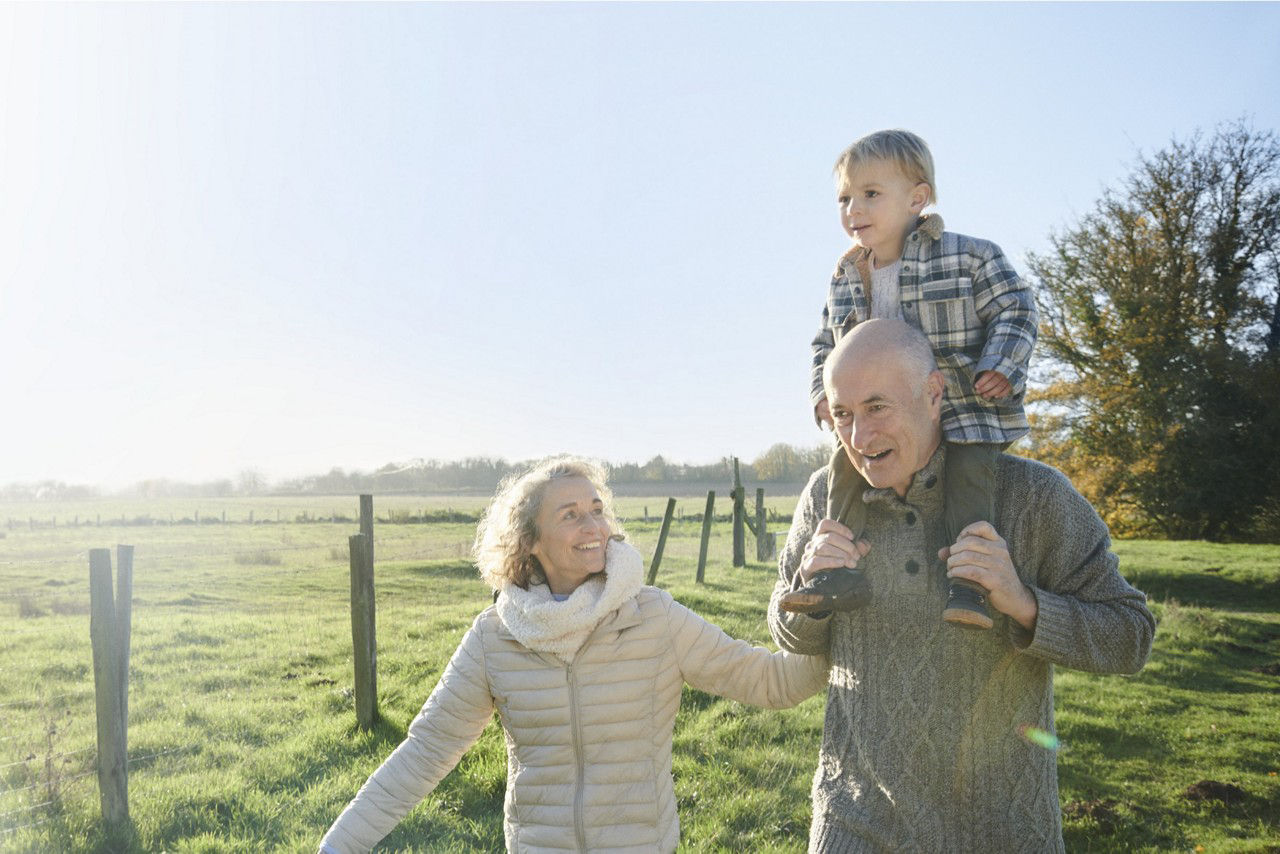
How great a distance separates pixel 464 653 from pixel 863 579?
140cm

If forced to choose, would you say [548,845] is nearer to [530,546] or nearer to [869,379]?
[530,546]

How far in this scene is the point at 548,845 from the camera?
9.93 ft

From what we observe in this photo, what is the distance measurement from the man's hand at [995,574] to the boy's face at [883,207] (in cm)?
123

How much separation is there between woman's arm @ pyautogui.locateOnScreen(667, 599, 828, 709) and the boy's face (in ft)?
4.65

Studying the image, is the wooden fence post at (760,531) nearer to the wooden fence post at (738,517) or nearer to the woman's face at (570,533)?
the wooden fence post at (738,517)

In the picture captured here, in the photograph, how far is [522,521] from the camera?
3393mm

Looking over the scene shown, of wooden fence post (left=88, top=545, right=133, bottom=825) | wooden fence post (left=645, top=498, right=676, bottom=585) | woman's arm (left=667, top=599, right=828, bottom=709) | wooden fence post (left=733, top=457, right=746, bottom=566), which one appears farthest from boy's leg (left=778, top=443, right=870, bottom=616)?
wooden fence post (left=733, top=457, right=746, bottom=566)

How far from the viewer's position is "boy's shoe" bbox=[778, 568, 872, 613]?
261 cm

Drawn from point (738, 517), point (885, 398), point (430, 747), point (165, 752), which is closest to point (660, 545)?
point (738, 517)

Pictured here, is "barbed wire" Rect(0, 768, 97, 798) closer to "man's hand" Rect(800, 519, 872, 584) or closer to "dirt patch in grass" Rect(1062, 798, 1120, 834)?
→ "man's hand" Rect(800, 519, 872, 584)

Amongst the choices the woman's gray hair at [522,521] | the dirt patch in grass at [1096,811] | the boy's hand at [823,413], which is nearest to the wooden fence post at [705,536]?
the dirt patch in grass at [1096,811]

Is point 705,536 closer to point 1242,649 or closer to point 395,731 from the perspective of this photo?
point 1242,649

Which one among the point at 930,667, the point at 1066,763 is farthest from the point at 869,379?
the point at 1066,763

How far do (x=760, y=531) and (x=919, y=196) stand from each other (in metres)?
20.5
